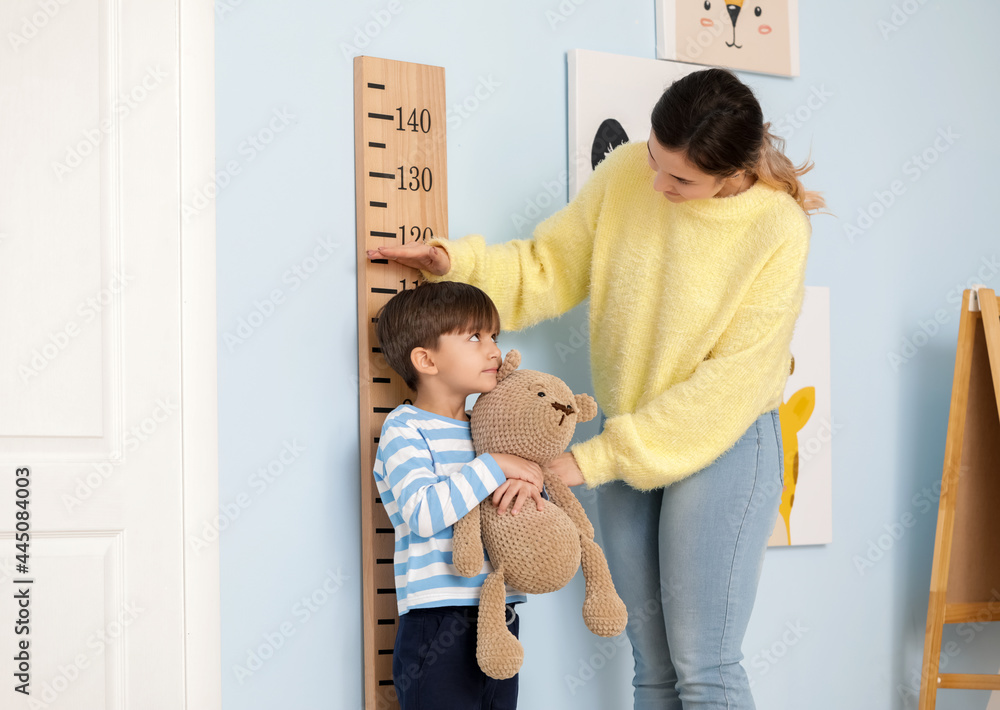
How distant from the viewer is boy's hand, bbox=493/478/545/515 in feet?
4.29

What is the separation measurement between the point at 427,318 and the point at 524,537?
36cm

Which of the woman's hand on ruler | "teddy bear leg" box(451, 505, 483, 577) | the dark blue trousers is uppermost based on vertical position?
the woman's hand on ruler

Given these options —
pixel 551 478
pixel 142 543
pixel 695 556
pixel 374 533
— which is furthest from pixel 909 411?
pixel 142 543

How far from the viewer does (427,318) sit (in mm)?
1396

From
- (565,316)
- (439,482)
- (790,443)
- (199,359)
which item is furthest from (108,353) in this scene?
(790,443)

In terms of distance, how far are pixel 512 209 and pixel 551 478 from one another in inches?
22.2

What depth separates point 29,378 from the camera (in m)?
1.43

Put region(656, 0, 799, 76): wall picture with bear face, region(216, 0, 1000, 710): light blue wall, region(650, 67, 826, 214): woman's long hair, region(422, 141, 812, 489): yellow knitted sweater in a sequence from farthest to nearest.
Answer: region(656, 0, 799, 76): wall picture with bear face < region(216, 0, 1000, 710): light blue wall < region(422, 141, 812, 489): yellow knitted sweater < region(650, 67, 826, 214): woman's long hair

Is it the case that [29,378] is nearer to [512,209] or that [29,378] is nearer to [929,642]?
[512,209]

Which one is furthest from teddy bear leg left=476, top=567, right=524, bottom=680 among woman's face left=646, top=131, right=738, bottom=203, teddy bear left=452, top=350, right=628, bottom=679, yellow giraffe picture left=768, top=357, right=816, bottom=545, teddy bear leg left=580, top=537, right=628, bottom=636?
yellow giraffe picture left=768, top=357, right=816, bottom=545

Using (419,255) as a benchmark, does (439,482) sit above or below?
below

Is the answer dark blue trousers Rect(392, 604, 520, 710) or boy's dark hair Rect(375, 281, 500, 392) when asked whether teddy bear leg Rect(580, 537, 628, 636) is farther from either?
boy's dark hair Rect(375, 281, 500, 392)

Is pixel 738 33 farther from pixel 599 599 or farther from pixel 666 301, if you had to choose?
pixel 599 599

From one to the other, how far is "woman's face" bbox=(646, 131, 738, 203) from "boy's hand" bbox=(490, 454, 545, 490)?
18.7 inches
